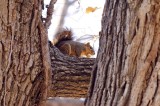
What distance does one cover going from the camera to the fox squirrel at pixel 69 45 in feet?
6.64

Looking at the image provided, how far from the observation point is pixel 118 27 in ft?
3.23

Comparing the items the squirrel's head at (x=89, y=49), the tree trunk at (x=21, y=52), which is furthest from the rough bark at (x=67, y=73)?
the squirrel's head at (x=89, y=49)

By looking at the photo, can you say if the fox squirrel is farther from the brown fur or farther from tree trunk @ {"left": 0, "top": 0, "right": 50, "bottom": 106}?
tree trunk @ {"left": 0, "top": 0, "right": 50, "bottom": 106}

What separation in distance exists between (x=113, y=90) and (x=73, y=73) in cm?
Result: 69

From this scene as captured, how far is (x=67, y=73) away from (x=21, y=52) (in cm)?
35

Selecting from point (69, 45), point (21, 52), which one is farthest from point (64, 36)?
point (21, 52)

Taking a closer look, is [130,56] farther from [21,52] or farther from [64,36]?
[64,36]

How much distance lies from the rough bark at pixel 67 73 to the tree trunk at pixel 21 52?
0.68 feet

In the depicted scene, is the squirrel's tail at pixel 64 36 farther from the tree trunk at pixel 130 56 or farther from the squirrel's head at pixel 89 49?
the tree trunk at pixel 130 56

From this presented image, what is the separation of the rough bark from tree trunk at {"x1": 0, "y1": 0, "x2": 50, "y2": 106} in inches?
8.2

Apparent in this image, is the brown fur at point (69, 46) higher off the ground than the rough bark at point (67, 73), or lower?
higher

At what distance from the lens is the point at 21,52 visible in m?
1.34

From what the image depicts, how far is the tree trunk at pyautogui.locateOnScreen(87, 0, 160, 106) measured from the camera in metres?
0.90

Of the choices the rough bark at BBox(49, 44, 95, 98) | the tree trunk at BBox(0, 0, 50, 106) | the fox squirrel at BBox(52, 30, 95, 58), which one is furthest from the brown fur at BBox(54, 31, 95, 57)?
the tree trunk at BBox(0, 0, 50, 106)
